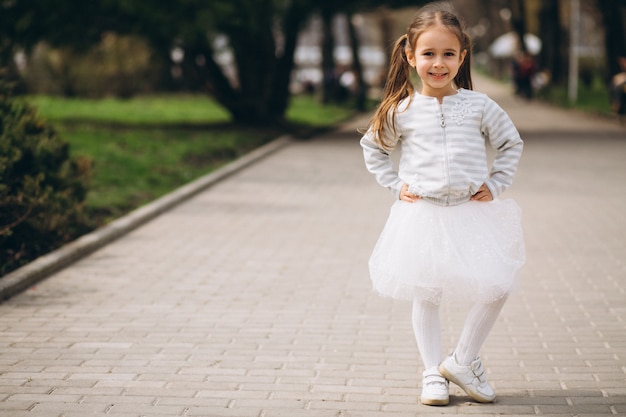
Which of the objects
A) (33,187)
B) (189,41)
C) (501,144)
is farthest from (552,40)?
(501,144)

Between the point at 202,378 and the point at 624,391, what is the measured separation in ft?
6.87

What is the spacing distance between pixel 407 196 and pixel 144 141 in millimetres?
14872

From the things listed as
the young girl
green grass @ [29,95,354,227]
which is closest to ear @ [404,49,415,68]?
the young girl

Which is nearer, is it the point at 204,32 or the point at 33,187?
the point at 33,187

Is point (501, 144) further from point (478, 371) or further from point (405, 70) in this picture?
point (478, 371)

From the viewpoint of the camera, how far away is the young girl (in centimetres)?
447

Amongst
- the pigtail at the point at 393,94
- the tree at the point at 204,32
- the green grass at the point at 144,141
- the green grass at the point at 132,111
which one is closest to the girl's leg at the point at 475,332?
the pigtail at the point at 393,94

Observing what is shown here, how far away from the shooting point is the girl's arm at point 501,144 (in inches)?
178

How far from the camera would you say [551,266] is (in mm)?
8227

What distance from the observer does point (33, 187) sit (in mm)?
8266

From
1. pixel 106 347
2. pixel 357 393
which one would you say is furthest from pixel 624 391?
pixel 106 347

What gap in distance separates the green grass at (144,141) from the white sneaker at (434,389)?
6.07 metres

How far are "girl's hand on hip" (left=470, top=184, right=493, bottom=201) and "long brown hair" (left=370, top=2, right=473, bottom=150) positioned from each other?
0.44 m

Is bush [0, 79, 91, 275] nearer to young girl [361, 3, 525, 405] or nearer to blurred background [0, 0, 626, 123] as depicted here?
young girl [361, 3, 525, 405]
